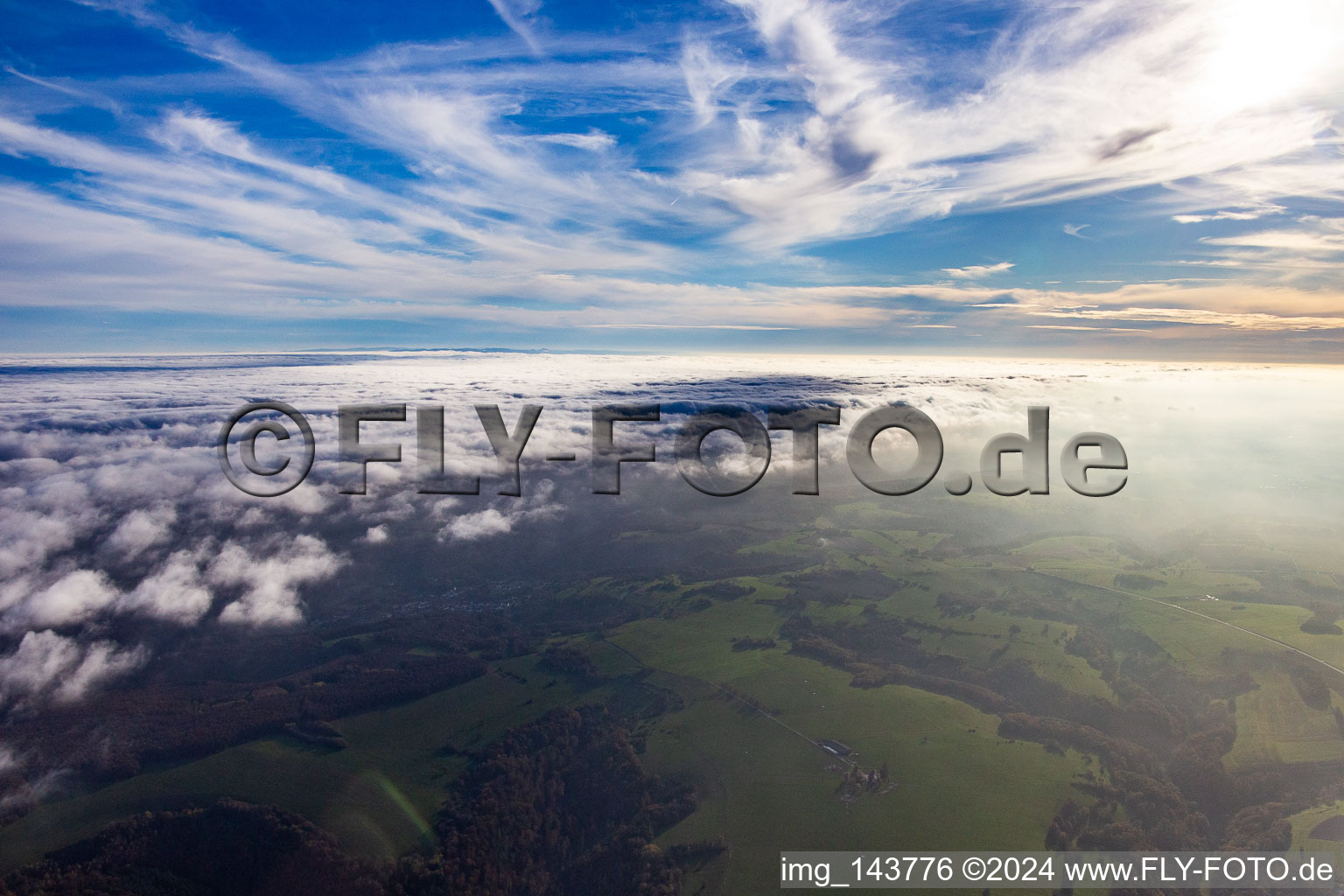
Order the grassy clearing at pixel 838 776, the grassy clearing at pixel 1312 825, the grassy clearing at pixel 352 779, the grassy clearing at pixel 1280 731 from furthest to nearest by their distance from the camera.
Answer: the grassy clearing at pixel 1280 731 → the grassy clearing at pixel 352 779 → the grassy clearing at pixel 838 776 → the grassy clearing at pixel 1312 825

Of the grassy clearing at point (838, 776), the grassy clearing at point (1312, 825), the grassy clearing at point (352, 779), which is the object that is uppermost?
the grassy clearing at point (1312, 825)

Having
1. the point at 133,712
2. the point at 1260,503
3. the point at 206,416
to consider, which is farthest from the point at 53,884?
the point at 1260,503

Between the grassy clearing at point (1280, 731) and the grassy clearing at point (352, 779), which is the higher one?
the grassy clearing at point (1280, 731)

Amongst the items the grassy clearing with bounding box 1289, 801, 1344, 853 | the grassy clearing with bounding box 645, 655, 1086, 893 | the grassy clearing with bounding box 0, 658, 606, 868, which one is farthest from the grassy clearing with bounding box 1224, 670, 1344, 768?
the grassy clearing with bounding box 0, 658, 606, 868

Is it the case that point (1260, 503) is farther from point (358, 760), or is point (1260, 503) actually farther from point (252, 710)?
point (252, 710)

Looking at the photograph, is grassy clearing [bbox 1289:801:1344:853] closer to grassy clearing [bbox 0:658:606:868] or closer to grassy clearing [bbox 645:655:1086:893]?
grassy clearing [bbox 645:655:1086:893]

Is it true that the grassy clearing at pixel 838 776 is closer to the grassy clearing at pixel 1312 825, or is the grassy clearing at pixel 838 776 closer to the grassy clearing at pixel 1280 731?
the grassy clearing at pixel 1312 825

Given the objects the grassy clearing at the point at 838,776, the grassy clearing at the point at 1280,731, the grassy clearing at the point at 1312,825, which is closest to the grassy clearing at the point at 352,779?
the grassy clearing at the point at 838,776

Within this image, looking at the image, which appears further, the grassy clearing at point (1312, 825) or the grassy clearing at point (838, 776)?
the grassy clearing at point (838, 776)

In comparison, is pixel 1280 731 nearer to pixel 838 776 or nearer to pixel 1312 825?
pixel 1312 825

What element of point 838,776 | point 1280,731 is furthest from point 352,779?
point 1280,731

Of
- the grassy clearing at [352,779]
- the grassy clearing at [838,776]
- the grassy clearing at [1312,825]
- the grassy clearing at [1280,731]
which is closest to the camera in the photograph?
the grassy clearing at [1312,825]

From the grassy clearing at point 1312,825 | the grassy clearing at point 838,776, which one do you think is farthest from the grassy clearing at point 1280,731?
the grassy clearing at point 838,776
